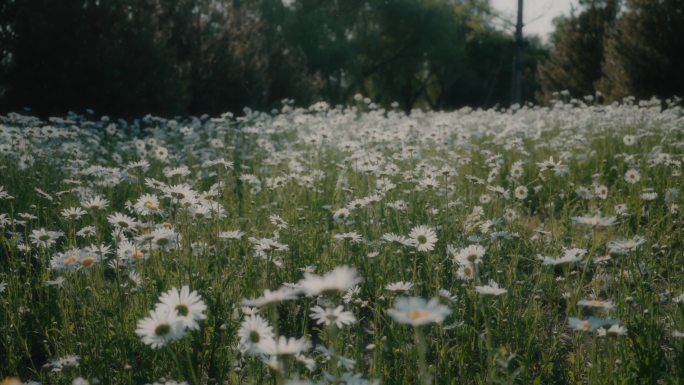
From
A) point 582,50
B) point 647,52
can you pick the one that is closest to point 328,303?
point 647,52

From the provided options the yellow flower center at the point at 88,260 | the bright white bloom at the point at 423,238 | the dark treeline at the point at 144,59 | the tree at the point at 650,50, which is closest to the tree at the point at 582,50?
the dark treeline at the point at 144,59

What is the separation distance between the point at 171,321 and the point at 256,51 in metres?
13.1

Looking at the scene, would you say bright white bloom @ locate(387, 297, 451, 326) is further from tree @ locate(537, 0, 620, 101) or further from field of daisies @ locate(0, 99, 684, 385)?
tree @ locate(537, 0, 620, 101)

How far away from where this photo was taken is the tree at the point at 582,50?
2358 cm

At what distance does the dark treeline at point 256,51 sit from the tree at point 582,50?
5cm

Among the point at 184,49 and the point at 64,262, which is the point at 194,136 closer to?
the point at 64,262

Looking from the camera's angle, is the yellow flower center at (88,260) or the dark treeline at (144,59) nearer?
the yellow flower center at (88,260)

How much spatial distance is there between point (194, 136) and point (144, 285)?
15.1 feet

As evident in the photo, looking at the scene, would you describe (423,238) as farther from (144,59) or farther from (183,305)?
(144,59)

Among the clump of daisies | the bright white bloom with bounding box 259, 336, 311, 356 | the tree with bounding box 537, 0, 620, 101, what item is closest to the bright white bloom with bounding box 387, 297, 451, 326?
the bright white bloom with bounding box 259, 336, 311, 356

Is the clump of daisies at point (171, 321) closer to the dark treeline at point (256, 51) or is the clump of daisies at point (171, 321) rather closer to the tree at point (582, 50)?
the dark treeline at point (256, 51)

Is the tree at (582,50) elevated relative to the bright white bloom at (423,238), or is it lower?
elevated

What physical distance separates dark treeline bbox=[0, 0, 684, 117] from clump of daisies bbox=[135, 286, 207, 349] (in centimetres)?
931

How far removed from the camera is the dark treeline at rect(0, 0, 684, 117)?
31.4ft
